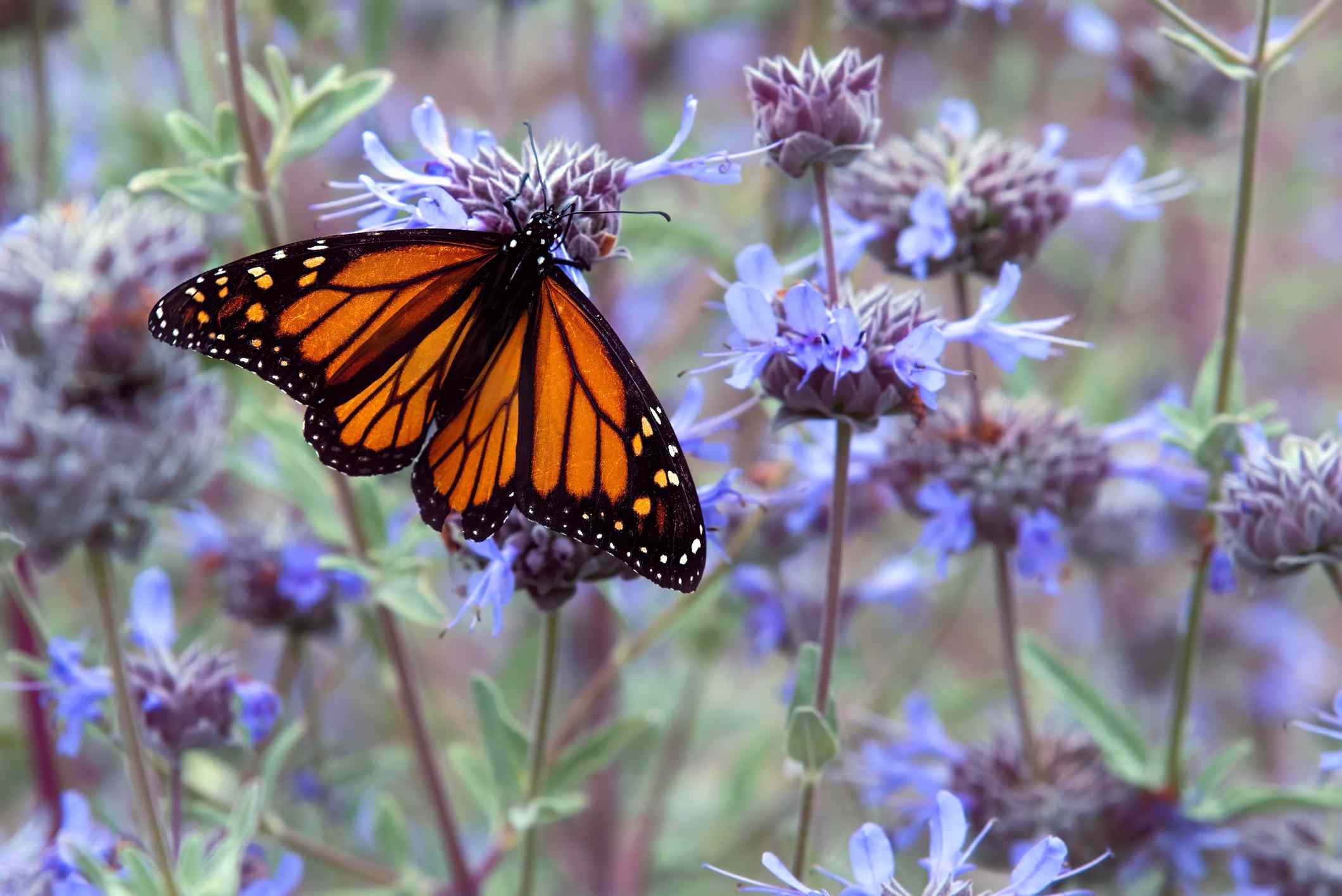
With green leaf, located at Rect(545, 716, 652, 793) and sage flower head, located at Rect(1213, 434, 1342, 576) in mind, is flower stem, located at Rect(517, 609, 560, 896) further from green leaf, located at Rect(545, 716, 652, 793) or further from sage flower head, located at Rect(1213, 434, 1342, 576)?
sage flower head, located at Rect(1213, 434, 1342, 576)

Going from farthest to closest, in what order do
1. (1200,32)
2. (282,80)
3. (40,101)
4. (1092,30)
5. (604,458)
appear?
(1092,30)
(40,101)
(282,80)
(1200,32)
(604,458)

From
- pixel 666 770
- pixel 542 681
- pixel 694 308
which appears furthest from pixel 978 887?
pixel 542 681

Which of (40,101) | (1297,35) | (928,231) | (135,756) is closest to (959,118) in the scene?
(928,231)

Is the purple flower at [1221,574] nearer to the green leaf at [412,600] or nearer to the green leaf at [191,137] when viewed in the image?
the green leaf at [412,600]

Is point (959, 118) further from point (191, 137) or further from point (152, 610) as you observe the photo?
point (152, 610)

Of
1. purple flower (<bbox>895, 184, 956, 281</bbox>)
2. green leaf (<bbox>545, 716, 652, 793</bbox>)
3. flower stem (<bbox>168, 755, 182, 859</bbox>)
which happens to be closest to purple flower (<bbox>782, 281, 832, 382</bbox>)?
purple flower (<bbox>895, 184, 956, 281</bbox>)
